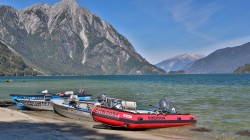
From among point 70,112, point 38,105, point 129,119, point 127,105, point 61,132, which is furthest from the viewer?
point 38,105

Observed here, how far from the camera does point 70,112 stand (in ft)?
94.3

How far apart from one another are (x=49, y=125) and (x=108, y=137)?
5.72 meters

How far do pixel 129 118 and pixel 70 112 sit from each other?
7.62m

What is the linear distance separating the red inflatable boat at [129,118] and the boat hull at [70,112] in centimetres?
376

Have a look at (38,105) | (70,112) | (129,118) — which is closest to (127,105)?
(129,118)

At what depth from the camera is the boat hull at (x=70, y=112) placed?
27.7m

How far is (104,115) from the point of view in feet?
76.9

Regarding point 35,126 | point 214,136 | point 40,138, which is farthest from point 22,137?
point 214,136

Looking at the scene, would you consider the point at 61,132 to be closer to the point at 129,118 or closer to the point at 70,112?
the point at 129,118

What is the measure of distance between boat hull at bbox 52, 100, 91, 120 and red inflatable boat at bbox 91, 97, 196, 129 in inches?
148

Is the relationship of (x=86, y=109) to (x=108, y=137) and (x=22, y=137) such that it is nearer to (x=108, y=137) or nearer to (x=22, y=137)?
(x=108, y=137)

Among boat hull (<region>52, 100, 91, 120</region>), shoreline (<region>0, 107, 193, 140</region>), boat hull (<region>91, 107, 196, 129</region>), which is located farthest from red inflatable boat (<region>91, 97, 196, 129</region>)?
boat hull (<region>52, 100, 91, 120</region>)

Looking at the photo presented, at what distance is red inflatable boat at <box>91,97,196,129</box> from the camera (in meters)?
23.0

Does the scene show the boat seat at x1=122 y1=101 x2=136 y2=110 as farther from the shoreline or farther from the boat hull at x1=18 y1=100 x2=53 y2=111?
the boat hull at x1=18 y1=100 x2=53 y2=111
